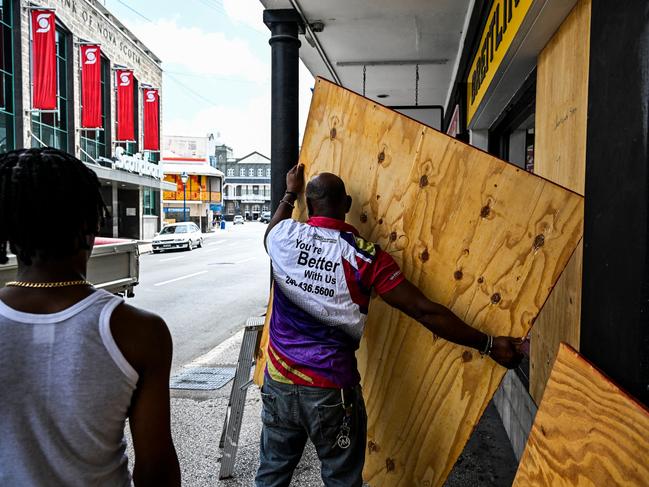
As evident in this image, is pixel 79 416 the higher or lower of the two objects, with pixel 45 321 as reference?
lower

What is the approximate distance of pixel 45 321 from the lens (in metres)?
1.26

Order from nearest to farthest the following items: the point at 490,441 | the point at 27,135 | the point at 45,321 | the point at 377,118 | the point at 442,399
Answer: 1. the point at 45,321
2. the point at 442,399
3. the point at 377,118
4. the point at 490,441
5. the point at 27,135

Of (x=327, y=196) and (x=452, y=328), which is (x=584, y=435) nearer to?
(x=452, y=328)

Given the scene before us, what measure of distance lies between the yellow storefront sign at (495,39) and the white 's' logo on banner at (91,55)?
22.5 meters

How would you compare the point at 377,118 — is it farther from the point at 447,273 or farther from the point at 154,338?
the point at 154,338

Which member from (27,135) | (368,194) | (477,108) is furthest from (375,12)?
(27,135)

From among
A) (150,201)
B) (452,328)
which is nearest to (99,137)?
(150,201)

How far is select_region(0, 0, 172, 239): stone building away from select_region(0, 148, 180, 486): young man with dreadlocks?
2025cm

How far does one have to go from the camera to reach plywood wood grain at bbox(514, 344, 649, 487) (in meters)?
1.34

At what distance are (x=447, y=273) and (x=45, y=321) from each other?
1.78m

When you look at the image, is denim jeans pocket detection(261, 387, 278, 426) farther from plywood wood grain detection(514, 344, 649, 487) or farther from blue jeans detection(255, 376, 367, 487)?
plywood wood grain detection(514, 344, 649, 487)

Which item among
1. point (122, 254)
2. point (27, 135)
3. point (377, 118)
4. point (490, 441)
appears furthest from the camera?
point (27, 135)

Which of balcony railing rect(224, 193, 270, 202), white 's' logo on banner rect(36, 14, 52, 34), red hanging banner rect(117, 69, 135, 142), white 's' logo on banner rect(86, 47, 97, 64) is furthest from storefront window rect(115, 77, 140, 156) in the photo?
balcony railing rect(224, 193, 270, 202)

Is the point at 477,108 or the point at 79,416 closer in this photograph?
the point at 79,416
